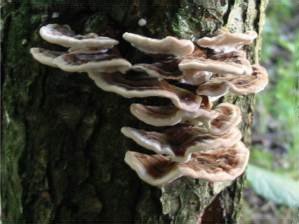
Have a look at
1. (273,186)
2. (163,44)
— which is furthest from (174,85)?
(273,186)

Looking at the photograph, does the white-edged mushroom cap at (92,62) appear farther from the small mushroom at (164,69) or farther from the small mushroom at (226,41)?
the small mushroom at (226,41)

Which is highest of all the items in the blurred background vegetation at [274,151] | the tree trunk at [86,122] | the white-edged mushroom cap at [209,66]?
the white-edged mushroom cap at [209,66]

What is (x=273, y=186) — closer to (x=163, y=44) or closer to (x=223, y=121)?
(x=223, y=121)

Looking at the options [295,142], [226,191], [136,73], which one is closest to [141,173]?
[136,73]

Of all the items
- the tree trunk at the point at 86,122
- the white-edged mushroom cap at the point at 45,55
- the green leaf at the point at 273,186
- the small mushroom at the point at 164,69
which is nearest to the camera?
the small mushroom at the point at 164,69

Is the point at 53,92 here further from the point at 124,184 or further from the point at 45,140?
the point at 124,184

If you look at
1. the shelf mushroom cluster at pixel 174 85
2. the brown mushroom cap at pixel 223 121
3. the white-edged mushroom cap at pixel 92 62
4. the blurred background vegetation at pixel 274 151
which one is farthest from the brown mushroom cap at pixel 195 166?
the blurred background vegetation at pixel 274 151
